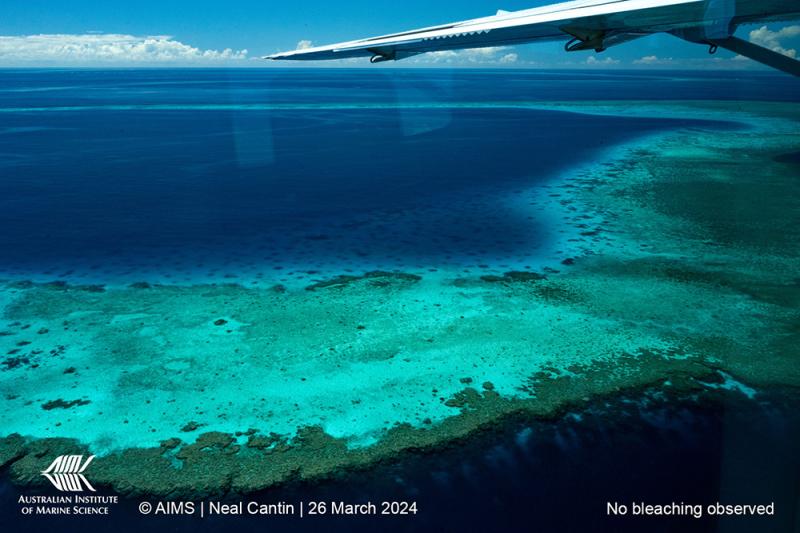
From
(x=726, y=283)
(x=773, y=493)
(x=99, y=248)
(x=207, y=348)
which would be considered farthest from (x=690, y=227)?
(x=99, y=248)

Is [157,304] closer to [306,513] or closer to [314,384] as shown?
[314,384]

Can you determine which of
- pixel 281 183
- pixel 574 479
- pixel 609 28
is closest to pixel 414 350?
pixel 574 479

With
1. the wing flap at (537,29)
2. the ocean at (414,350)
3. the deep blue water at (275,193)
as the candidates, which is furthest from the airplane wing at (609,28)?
the deep blue water at (275,193)

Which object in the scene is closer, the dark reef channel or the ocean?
the dark reef channel

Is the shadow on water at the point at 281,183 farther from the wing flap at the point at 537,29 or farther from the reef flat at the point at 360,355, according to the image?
the wing flap at the point at 537,29

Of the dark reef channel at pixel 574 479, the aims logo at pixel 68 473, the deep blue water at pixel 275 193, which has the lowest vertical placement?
the dark reef channel at pixel 574 479

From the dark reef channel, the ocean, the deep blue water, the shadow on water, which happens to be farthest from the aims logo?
the shadow on water

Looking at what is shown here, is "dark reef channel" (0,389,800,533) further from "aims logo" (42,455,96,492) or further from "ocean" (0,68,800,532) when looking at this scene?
"aims logo" (42,455,96,492)
